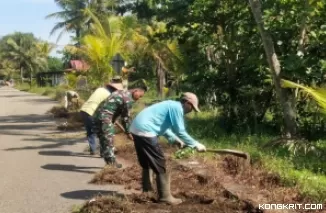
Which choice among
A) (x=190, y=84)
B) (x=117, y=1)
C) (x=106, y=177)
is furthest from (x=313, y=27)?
(x=117, y=1)

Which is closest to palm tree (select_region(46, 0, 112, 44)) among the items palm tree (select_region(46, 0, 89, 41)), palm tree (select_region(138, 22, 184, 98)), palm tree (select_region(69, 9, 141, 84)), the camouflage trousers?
Result: palm tree (select_region(46, 0, 89, 41))

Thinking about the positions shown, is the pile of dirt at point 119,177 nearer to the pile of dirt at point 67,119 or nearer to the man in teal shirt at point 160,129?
the man in teal shirt at point 160,129

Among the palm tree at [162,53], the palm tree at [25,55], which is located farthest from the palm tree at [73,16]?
the palm tree at [25,55]

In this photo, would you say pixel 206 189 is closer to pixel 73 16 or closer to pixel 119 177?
pixel 119 177

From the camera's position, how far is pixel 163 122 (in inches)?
255

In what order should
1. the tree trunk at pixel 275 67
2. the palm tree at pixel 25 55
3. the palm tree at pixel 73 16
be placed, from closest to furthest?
the tree trunk at pixel 275 67 → the palm tree at pixel 73 16 → the palm tree at pixel 25 55

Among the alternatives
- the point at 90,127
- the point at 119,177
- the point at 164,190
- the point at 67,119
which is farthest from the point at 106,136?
the point at 67,119

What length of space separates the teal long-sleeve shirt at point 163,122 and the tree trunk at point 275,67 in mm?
4394

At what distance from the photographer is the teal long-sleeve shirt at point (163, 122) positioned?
20.6 ft

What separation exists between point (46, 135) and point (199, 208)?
912cm

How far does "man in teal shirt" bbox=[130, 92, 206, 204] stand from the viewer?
633 centimetres

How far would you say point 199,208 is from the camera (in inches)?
246

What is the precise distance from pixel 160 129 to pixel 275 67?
454 cm

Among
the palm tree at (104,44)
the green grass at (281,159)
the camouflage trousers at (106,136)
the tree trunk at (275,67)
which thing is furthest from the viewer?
the palm tree at (104,44)
